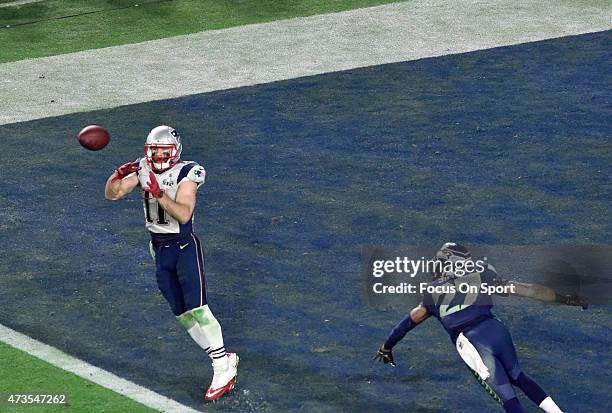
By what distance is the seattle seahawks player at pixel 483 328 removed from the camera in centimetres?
1101

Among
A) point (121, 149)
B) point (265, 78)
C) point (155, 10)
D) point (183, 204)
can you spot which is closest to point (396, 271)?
point (183, 204)

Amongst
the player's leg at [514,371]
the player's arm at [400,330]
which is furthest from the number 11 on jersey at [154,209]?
the player's leg at [514,371]

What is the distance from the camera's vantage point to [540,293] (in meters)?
11.4

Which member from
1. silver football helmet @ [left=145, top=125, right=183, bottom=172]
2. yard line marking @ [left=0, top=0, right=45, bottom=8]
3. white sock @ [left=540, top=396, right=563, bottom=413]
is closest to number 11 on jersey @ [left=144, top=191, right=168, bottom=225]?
silver football helmet @ [left=145, top=125, right=183, bottom=172]

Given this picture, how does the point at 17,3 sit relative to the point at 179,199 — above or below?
above

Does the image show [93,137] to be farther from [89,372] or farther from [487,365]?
[487,365]

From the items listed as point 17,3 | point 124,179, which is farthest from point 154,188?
point 17,3

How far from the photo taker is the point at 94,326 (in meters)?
13.5

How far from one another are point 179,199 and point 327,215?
4180 mm

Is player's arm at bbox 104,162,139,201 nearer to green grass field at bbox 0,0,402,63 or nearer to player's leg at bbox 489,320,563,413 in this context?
player's leg at bbox 489,320,563,413

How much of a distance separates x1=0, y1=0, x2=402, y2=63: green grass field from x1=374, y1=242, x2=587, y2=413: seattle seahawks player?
40.7 ft

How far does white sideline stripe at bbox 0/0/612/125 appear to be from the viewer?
20406 mm

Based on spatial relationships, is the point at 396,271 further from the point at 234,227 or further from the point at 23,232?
the point at 23,232

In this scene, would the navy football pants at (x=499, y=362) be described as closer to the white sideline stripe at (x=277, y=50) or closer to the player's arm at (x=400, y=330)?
the player's arm at (x=400, y=330)
